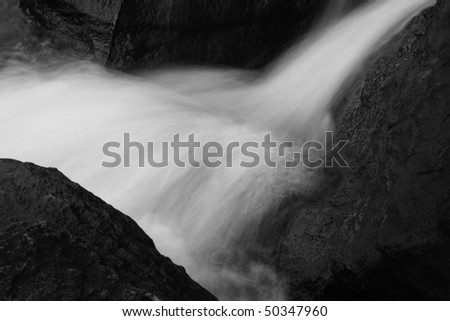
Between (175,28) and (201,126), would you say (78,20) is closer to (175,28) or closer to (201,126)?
(175,28)

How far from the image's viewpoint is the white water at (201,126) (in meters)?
4.38

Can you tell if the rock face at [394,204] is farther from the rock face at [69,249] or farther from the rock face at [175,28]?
the rock face at [175,28]

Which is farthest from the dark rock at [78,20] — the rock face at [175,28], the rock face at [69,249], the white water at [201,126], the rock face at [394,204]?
the rock face at [69,249]

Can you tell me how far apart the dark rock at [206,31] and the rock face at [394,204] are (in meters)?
1.91

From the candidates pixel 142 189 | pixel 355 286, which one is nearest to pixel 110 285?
pixel 355 286

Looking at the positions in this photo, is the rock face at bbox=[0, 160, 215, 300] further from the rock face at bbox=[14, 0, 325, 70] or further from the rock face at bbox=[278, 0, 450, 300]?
the rock face at bbox=[14, 0, 325, 70]

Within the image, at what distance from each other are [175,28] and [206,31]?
0.26m

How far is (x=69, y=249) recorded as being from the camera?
10.3 ft

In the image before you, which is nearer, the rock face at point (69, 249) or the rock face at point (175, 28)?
the rock face at point (69, 249)

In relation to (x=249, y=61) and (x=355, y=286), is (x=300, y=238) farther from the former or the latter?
(x=249, y=61)

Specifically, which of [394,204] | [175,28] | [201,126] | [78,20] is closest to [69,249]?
[394,204]

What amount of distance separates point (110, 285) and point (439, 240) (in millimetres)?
1545

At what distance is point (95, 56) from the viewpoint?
6195mm

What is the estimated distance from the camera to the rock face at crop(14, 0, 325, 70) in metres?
6.04
